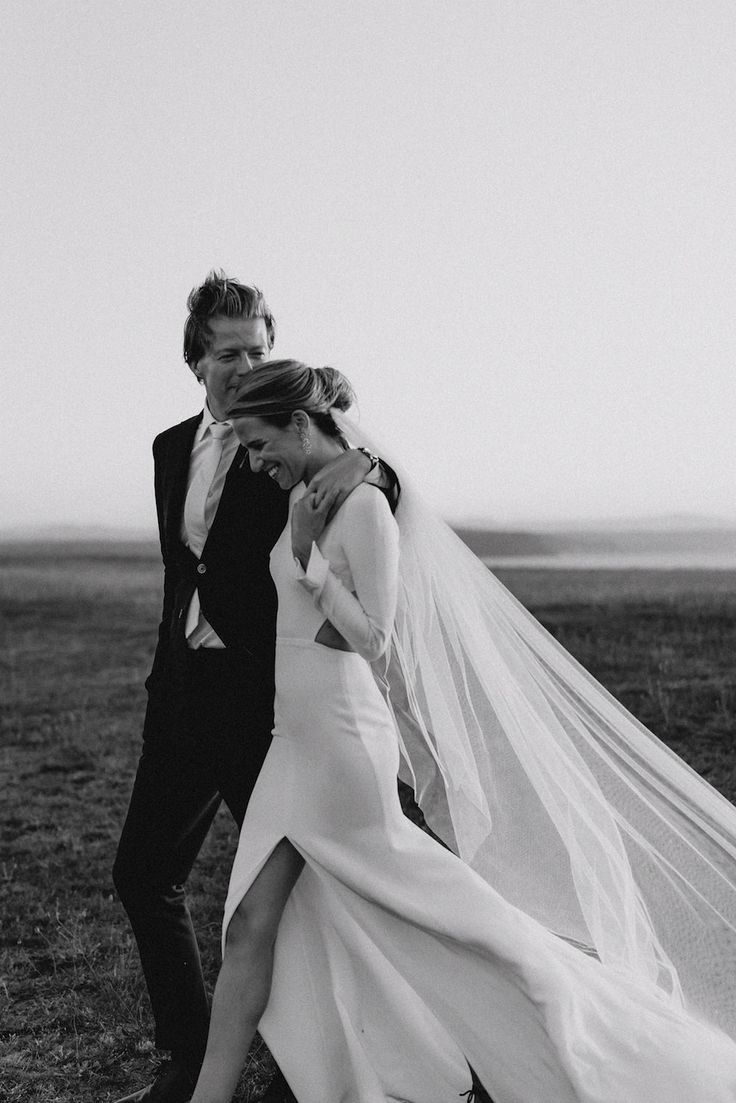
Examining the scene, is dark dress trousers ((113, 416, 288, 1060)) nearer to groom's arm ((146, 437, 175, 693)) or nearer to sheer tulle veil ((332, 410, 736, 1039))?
groom's arm ((146, 437, 175, 693))

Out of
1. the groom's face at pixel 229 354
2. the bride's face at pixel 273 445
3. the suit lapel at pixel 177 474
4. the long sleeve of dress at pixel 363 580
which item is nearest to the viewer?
the long sleeve of dress at pixel 363 580

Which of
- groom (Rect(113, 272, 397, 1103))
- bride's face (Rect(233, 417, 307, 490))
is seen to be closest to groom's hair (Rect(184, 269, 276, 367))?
groom (Rect(113, 272, 397, 1103))

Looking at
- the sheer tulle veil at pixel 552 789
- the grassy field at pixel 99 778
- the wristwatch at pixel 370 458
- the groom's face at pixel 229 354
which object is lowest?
the grassy field at pixel 99 778

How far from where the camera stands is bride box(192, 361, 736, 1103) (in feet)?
10.3

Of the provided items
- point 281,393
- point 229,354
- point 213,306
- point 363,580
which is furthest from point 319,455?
point 213,306

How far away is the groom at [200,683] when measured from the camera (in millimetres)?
3592

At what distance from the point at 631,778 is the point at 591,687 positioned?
0.33 m

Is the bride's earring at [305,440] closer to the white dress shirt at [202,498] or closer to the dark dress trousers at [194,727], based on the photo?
the dark dress trousers at [194,727]

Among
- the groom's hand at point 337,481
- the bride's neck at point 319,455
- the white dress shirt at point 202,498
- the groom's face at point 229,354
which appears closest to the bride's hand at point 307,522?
the groom's hand at point 337,481

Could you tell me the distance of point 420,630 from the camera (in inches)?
142

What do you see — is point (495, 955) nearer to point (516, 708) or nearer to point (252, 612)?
point (516, 708)

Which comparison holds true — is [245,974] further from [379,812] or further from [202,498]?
[202,498]

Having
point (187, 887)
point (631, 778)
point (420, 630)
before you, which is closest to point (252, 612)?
point (420, 630)

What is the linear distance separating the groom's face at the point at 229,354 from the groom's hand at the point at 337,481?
667mm
